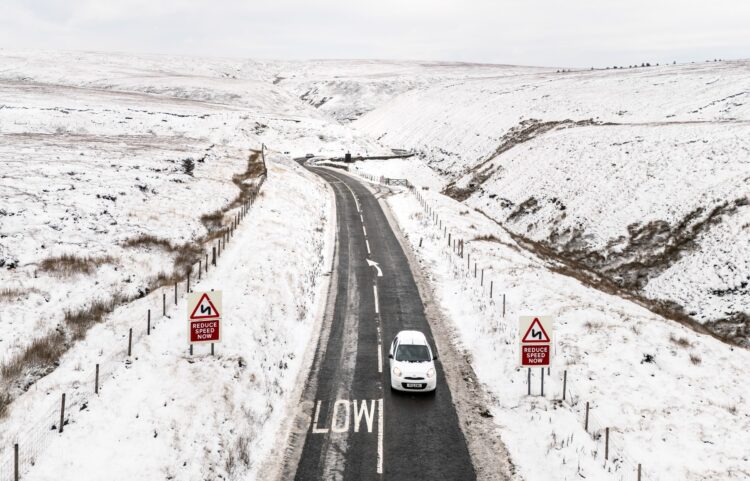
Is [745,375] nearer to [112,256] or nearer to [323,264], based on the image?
[323,264]

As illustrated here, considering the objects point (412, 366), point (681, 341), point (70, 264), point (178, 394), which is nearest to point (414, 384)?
point (412, 366)

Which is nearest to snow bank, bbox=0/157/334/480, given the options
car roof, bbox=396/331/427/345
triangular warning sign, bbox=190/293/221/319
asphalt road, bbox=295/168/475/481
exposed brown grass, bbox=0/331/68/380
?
exposed brown grass, bbox=0/331/68/380

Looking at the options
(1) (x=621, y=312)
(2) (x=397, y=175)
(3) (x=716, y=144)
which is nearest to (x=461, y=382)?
(1) (x=621, y=312)

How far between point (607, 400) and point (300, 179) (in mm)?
41867

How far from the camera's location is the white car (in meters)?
15.9

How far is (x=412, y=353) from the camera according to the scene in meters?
16.8

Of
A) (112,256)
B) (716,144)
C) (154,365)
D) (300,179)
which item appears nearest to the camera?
(154,365)

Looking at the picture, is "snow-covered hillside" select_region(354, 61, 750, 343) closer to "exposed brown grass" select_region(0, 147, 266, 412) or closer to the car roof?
the car roof

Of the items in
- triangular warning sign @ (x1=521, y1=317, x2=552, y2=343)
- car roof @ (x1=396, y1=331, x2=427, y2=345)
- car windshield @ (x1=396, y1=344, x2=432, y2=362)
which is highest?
triangular warning sign @ (x1=521, y1=317, x2=552, y2=343)

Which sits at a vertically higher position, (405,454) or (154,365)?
(154,365)

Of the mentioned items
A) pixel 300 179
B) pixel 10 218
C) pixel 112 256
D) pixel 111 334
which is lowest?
pixel 111 334

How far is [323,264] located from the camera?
30203 millimetres

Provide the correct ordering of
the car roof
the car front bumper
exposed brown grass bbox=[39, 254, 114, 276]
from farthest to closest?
exposed brown grass bbox=[39, 254, 114, 276] → the car roof → the car front bumper

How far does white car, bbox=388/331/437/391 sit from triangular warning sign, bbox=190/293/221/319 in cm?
563
